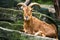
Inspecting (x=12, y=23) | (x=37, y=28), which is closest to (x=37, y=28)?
(x=37, y=28)

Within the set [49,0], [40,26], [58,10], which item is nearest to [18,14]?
[40,26]

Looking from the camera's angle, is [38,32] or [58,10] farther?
[58,10]

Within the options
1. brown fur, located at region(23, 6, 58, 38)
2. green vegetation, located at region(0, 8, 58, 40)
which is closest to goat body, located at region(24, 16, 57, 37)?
brown fur, located at region(23, 6, 58, 38)

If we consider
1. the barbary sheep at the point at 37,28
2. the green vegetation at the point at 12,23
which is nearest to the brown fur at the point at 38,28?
the barbary sheep at the point at 37,28

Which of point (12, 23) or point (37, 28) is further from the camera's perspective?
point (12, 23)

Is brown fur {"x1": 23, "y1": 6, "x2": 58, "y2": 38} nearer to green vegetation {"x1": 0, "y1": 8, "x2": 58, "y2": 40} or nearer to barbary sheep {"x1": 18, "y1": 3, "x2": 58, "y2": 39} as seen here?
barbary sheep {"x1": 18, "y1": 3, "x2": 58, "y2": 39}

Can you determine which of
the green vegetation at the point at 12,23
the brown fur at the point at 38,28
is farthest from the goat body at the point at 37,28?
the green vegetation at the point at 12,23

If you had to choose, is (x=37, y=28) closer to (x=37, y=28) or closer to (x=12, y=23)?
(x=37, y=28)

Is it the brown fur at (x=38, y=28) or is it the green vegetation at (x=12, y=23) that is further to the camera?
the brown fur at (x=38, y=28)

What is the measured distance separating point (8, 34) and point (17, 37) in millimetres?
279

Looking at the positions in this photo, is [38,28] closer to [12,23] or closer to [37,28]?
[37,28]

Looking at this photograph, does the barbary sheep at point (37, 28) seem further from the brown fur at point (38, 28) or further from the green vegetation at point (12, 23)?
the green vegetation at point (12, 23)

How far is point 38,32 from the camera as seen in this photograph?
7848 millimetres

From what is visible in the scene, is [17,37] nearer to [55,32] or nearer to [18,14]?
[55,32]
